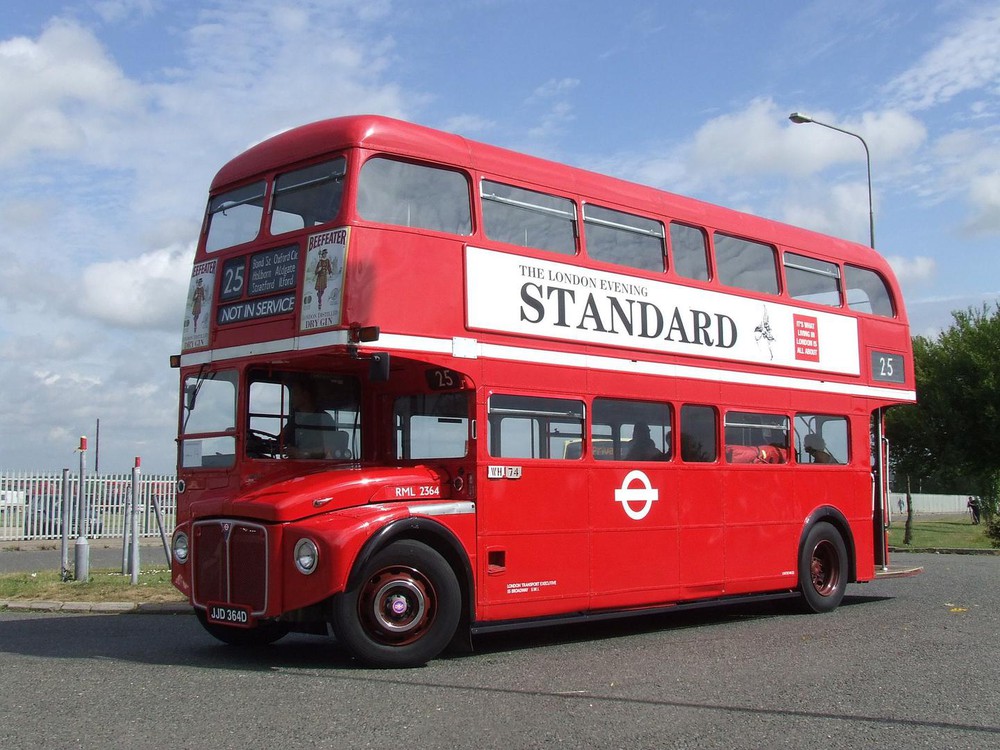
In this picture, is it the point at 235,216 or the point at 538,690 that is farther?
the point at 235,216

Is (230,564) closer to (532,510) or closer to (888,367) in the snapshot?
(532,510)

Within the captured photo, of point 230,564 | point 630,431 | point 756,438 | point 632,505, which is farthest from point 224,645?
point 756,438

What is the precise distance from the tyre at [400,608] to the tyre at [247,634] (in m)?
1.37

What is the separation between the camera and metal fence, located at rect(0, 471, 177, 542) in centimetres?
2688

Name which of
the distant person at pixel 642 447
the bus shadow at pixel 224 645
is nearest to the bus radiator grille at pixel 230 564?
the bus shadow at pixel 224 645

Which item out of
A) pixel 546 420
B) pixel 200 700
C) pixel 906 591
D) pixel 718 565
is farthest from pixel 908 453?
pixel 200 700

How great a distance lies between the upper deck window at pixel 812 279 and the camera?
44.4 feet

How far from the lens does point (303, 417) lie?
1027cm

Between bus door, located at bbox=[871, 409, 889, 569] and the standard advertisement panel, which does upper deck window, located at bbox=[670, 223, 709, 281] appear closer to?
the standard advertisement panel

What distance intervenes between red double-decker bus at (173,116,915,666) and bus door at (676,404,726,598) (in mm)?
31

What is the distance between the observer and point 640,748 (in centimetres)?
625

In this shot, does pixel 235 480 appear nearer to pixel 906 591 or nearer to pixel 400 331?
pixel 400 331

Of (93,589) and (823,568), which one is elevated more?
(823,568)

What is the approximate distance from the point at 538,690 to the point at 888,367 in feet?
27.8
